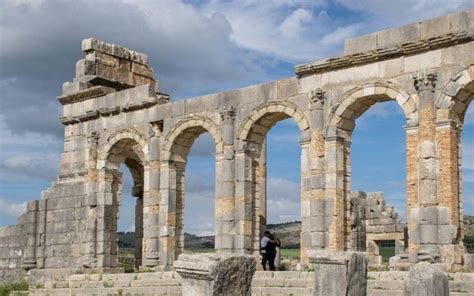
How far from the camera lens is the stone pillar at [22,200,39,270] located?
82.6 ft

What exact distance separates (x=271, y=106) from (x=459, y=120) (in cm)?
477

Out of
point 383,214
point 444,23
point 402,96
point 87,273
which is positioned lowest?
point 87,273

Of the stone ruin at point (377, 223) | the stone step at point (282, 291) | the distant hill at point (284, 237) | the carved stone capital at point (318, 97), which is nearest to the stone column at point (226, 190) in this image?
the carved stone capital at point (318, 97)

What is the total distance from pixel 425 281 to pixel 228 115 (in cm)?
1195

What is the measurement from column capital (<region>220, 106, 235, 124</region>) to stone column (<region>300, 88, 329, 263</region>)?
2.31 m

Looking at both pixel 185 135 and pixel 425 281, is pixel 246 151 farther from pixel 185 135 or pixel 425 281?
pixel 425 281

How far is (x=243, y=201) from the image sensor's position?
21.0 m

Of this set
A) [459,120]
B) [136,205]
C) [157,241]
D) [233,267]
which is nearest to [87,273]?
[157,241]

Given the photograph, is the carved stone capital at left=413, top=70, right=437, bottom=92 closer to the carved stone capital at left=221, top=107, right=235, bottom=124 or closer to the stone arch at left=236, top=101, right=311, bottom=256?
the stone arch at left=236, top=101, right=311, bottom=256

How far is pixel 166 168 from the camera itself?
23.0 m

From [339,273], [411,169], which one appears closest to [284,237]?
[411,169]

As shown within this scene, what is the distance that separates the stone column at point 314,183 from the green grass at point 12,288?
30.1 feet

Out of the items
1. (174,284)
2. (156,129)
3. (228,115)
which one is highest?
(228,115)

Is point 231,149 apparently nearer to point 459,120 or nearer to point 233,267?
point 459,120
